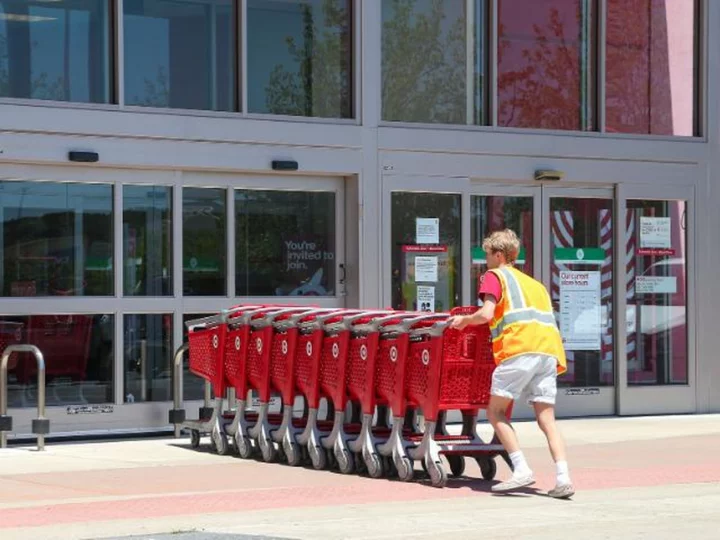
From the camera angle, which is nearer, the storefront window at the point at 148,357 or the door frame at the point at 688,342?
the storefront window at the point at 148,357

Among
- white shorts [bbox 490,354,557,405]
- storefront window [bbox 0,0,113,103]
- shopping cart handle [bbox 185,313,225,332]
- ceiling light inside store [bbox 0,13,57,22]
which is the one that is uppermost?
ceiling light inside store [bbox 0,13,57,22]

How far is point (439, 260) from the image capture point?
17719 millimetres

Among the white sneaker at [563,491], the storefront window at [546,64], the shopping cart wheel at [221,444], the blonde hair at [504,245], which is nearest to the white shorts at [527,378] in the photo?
the white sneaker at [563,491]

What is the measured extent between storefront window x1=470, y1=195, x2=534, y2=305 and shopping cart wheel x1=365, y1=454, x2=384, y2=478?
5.53 metres

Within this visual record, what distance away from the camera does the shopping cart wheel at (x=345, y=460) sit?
1292 cm

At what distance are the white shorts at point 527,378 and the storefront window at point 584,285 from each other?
22.0 feet

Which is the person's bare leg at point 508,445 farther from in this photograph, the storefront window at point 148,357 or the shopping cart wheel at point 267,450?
the storefront window at point 148,357

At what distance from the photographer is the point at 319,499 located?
11.4 m

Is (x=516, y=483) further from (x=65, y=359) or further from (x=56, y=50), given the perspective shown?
→ (x=56, y=50)

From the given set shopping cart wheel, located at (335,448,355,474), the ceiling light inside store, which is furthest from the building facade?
shopping cart wheel, located at (335,448,355,474)

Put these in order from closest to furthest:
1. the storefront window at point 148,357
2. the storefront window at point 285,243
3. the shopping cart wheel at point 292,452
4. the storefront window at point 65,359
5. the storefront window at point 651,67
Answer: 1. the shopping cart wheel at point 292,452
2. the storefront window at point 65,359
3. the storefront window at point 148,357
4. the storefront window at point 285,243
5. the storefront window at point 651,67

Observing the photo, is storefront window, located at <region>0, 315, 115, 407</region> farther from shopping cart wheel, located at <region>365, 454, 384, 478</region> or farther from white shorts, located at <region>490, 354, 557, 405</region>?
white shorts, located at <region>490, 354, 557, 405</region>

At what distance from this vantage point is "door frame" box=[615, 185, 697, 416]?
1864 cm

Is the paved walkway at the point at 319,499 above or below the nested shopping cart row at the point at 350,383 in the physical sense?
below
